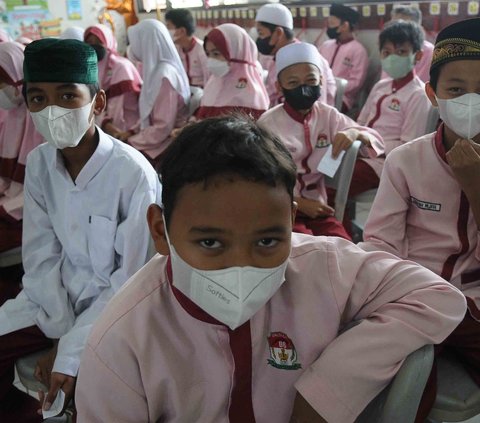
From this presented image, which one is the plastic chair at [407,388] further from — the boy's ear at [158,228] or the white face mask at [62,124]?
the white face mask at [62,124]

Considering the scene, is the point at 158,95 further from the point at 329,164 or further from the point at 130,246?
the point at 130,246

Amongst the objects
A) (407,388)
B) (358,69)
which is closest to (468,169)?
(407,388)

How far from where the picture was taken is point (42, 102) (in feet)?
4.89

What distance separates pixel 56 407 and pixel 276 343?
0.60 m

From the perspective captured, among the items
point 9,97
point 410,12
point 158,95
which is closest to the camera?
point 9,97

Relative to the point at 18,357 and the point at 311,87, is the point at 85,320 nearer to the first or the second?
the point at 18,357

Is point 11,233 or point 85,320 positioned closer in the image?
point 85,320

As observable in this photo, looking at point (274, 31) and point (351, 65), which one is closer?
point (274, 31)

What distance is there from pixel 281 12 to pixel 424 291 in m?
3.51

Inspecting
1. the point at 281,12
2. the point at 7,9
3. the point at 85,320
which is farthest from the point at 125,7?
the point at 85,320

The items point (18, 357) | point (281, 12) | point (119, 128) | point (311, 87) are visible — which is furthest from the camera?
point (281, 12)

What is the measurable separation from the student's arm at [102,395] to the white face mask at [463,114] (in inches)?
40.7

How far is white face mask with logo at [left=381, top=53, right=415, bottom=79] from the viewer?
9.60 ft

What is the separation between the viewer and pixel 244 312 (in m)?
0.83
